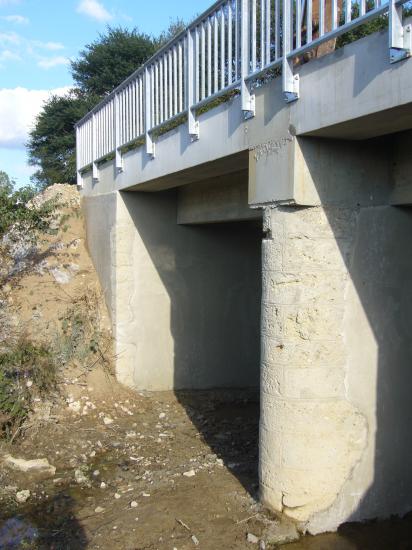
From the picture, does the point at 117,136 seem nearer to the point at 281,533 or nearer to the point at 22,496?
the point at 22,496

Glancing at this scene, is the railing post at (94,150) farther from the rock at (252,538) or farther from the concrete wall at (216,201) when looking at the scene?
the rock at (252,538)

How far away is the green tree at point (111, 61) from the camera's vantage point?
24406mm

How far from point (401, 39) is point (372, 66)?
0.27 m

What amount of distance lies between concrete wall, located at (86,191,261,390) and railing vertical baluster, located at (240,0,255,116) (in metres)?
3.87

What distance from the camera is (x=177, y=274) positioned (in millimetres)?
8945

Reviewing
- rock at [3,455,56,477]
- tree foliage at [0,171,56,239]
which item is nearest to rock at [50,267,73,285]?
tree foliage at [0,171,56,239]

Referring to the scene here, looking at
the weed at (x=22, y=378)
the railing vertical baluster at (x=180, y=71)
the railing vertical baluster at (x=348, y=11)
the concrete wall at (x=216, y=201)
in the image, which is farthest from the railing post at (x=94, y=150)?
the railing vertical baluster at (x=348, y=11)

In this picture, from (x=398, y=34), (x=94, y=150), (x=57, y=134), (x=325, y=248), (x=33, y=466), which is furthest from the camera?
(x=57, y=134)

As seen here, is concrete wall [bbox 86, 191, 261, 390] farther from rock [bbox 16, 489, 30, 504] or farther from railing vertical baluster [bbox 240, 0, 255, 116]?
railing vertical baluster [bbox 240, 0, 255, 116]

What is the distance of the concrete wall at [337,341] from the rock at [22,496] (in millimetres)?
2535

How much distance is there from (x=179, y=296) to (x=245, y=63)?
4.63 m

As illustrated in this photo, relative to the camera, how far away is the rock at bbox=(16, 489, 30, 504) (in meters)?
5.67

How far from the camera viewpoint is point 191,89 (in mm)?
6055

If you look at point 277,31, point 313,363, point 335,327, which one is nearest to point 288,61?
point 277,31
